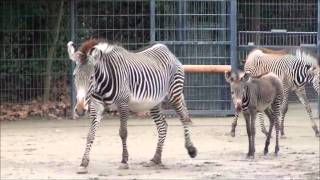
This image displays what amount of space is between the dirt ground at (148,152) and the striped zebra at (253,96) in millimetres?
524

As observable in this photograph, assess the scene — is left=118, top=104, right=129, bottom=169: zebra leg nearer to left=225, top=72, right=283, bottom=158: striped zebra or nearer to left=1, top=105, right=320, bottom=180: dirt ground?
left=1, top=105, right=320, bottom=180: dirt ground

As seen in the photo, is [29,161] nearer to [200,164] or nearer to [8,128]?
[200,164]

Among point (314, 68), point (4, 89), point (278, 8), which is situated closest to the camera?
point (314, 68)

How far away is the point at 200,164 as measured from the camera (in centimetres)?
1091

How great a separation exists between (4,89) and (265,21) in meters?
6.93

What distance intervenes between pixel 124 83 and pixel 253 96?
7.36 feet

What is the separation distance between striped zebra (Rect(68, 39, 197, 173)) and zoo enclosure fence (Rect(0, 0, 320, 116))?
6411 mm

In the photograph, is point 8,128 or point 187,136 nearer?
point 187,136

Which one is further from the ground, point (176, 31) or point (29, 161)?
point (176, 31)

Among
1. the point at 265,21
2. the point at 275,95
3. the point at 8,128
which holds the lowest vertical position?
the point at 8,128

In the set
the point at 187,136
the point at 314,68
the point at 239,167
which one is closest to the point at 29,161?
the point at 187,136

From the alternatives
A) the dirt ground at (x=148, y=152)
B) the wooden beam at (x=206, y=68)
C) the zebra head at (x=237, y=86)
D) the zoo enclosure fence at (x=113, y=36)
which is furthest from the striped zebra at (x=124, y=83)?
the zoo enclosure fence at (x=113, y=36)

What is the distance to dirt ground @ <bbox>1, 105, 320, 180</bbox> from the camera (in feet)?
33.1

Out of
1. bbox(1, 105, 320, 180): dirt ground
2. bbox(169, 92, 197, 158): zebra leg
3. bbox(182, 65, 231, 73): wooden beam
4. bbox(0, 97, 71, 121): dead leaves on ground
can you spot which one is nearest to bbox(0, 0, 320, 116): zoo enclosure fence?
bbox(0, 97, 71, 121): dead leaves on ground
